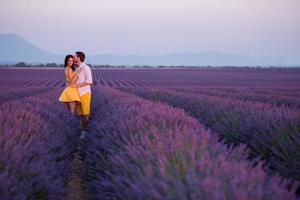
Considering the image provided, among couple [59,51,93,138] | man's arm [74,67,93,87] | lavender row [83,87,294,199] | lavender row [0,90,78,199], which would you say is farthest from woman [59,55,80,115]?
lavender row [83,87,294,199]

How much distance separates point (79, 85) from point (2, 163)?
4.90m

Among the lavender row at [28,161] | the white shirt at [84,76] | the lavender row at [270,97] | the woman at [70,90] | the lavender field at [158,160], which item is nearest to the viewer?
the lavender field at [158,160]

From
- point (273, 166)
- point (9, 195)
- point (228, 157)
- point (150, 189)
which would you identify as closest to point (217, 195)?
point (150, 189)

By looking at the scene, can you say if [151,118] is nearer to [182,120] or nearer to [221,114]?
[182,120]

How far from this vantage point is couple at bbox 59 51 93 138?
848 cm

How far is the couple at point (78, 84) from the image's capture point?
848cm

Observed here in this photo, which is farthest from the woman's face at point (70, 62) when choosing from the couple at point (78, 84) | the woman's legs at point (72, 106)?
the woman's legs at point (72, 106)

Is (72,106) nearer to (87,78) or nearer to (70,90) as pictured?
(70,90)

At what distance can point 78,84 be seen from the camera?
859 centimetres

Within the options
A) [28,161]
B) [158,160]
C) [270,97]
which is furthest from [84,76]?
[270,97]

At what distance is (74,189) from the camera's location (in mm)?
5293

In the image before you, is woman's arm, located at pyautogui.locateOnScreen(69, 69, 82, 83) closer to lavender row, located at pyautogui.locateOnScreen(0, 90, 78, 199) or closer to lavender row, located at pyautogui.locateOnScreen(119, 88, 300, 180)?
lavender row, located at pyautogui.locateOnScreen(119, 88, 300, 180)

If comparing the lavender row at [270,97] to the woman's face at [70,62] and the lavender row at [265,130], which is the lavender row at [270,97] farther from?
the woman's face at [70,62]

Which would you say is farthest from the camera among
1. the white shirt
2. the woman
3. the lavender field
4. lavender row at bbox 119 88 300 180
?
the woman
